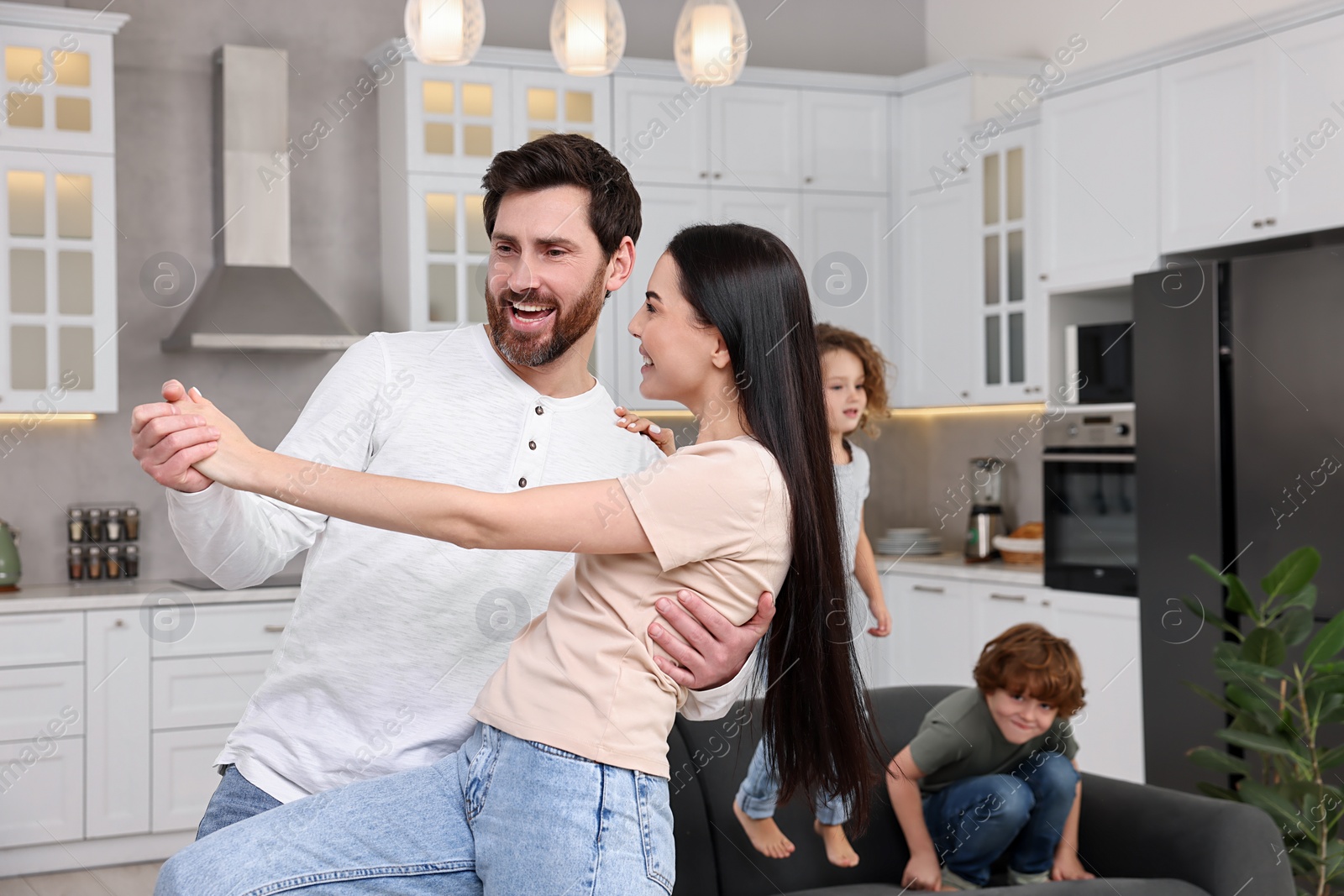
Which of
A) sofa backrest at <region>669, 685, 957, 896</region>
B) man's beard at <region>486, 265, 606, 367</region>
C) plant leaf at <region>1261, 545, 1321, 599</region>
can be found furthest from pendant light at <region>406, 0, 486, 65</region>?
plant leaf at <region>1261, 545, 1321, 599</region>

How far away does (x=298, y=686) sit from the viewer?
1471 mm

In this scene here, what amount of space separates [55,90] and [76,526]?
1521 mm

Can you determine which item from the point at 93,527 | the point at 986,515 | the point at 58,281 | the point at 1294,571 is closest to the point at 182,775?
the point at 93,527

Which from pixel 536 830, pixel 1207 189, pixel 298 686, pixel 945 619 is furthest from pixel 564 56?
pixel 945 619

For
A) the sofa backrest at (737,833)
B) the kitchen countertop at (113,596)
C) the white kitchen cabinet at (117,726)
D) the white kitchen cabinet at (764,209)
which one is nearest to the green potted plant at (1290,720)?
the sofa backrest at (737,833)

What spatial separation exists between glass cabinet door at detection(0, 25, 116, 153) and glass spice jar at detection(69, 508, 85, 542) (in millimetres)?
1288

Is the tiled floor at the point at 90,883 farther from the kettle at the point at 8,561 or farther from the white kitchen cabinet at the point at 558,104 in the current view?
the white kitchen cabinet at the point at 558,104

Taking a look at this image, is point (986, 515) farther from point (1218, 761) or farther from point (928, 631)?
point (1218, 761)

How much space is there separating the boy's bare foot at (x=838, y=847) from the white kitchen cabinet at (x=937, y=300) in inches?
105

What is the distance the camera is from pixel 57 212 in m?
4.16

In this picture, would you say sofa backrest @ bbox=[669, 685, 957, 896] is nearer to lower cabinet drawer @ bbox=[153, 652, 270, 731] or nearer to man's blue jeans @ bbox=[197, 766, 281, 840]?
man's blue jeans @ bbox=[197, 766, 281, 840]

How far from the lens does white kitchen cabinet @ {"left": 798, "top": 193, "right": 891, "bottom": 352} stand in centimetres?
513

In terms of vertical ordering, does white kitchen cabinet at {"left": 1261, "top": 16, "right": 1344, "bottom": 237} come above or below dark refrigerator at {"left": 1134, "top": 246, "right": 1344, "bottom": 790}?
above

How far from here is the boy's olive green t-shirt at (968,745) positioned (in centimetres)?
262
